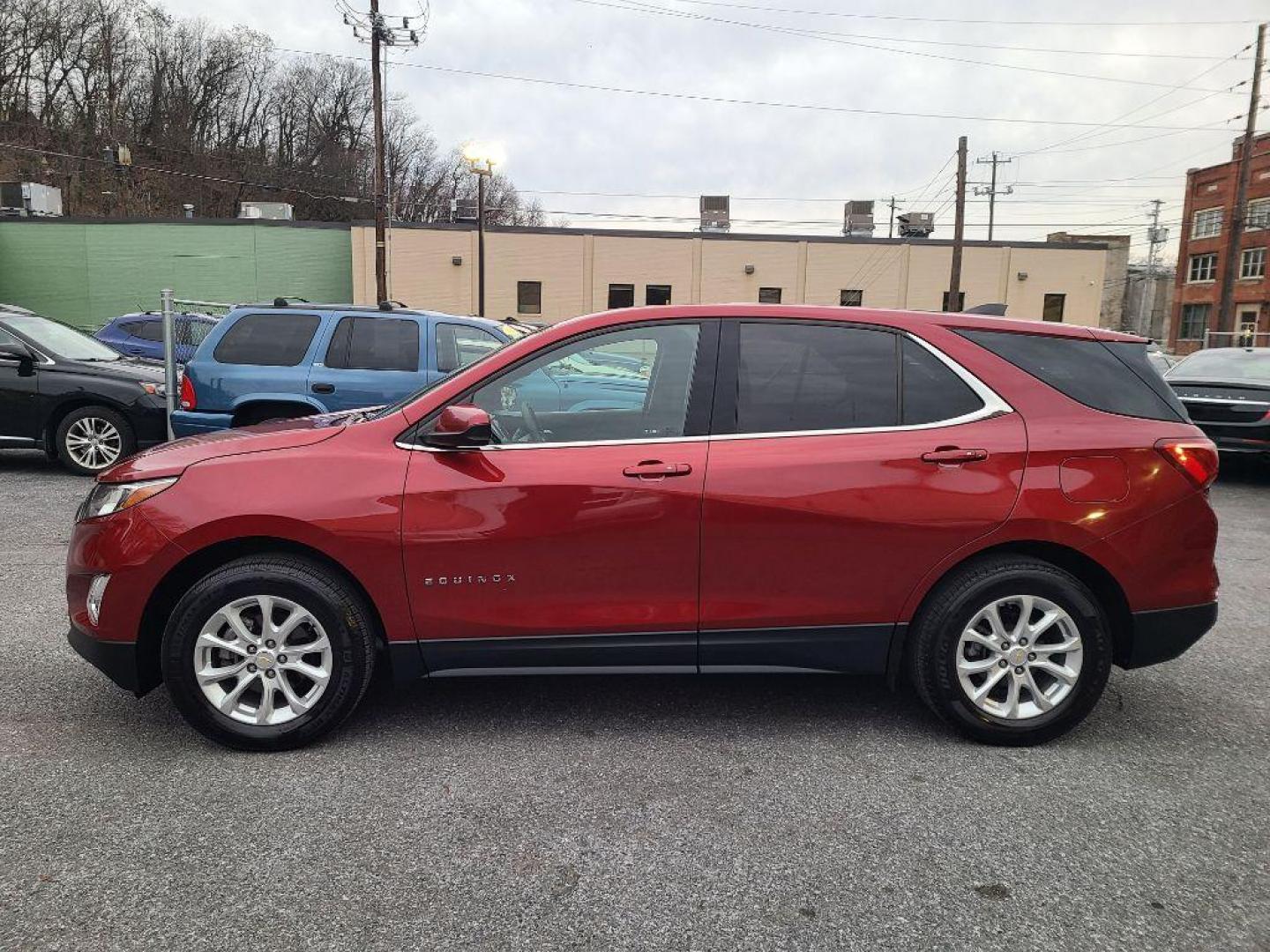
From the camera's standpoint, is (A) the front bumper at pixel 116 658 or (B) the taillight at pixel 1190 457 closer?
(A) the front bumper at pixel 116 658

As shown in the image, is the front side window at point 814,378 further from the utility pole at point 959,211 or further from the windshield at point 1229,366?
the utility pole at point 959,211

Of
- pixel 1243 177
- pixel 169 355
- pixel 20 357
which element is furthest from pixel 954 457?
pixel 1243 177

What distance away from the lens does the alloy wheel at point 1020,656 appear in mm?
3344

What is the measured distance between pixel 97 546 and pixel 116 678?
1.64 ft

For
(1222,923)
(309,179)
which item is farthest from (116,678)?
(309,179)

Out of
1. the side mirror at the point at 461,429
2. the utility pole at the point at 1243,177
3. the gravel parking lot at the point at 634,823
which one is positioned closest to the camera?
the gravel parking lot at the point at 634,823

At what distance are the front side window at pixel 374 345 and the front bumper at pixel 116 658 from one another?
16.5 feet

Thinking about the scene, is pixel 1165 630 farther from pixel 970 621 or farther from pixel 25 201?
pixel 25 201

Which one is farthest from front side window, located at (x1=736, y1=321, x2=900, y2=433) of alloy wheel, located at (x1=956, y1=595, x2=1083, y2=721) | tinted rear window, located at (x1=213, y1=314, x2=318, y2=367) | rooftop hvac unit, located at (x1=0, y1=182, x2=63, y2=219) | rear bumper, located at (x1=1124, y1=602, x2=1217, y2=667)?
rooftop hvac unit, located at (x1=0, y1=182, x2=63, y2=219)

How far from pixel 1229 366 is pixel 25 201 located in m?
39.5

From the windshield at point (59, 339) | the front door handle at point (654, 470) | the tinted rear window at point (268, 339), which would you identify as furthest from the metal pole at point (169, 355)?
the front door handle at point (654, 470)

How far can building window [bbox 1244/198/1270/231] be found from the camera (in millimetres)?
47844

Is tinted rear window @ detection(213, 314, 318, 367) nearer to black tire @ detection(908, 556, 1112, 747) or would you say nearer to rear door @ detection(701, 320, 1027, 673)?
rear door @ detection(701, 320, 1027, 673)

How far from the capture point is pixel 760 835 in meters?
2.77
